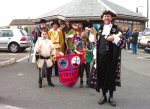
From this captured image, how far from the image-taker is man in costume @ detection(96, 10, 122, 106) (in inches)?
256

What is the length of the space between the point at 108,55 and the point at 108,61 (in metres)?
0.12

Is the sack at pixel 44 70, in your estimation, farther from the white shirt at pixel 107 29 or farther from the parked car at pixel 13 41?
the parked car at pixel 13 41

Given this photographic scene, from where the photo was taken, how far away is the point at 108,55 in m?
6.57

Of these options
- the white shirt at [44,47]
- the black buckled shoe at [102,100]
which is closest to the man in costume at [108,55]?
the black buckled shoe at [102,100]

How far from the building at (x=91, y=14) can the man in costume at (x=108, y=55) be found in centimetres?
2896

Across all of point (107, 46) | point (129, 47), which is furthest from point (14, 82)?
point (129, 47)

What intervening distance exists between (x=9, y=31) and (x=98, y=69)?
15024 mm

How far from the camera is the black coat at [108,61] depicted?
652 cm

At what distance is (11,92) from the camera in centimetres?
786

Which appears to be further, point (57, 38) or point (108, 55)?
point (57, 38)

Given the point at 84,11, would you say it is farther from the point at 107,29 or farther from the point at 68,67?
the point at 107,29

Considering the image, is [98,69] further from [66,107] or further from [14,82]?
[14,82]

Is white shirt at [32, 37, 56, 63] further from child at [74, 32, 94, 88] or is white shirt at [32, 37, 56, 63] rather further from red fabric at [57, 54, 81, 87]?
child at [74, 32, 94, 88]

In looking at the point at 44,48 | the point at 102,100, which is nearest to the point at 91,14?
the point at 44,48
